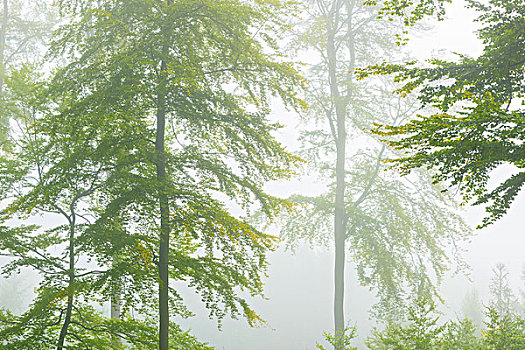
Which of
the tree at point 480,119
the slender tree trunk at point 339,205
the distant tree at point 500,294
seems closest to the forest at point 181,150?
the tree at point 480,119

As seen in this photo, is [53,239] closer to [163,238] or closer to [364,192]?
[163,238]

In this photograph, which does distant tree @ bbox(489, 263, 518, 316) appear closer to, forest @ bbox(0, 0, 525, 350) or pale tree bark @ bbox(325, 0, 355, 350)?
pale tree bark @ bbox(325, 0, 355, 350)

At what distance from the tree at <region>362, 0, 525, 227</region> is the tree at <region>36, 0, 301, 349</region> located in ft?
7.08

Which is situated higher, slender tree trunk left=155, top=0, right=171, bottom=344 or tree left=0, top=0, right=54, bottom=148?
tree left=0, top=0, right=54, bottom=148

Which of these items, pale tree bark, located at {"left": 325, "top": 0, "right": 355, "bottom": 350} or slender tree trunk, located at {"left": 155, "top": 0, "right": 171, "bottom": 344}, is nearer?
slender tree trunk, located at {"left": 155, "top": 0, "right": 171, "bottom": 344}

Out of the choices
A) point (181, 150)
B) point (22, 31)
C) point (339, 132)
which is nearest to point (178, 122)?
point (181, 150)

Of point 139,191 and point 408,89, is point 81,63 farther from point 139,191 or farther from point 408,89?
point 408,89

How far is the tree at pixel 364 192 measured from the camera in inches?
433

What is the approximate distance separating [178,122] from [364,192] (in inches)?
278

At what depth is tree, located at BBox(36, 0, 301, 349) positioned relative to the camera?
4.95 meters

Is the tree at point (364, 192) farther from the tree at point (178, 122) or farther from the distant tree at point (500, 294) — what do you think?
the distant tree at point (500, 294)

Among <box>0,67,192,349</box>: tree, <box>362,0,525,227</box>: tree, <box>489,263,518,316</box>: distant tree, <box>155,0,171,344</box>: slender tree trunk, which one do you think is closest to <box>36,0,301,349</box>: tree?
<box>155,0,171,344</box>: slender tree trunk

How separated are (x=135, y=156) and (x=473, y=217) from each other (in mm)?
73312

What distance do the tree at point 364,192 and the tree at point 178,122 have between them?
567 cm
